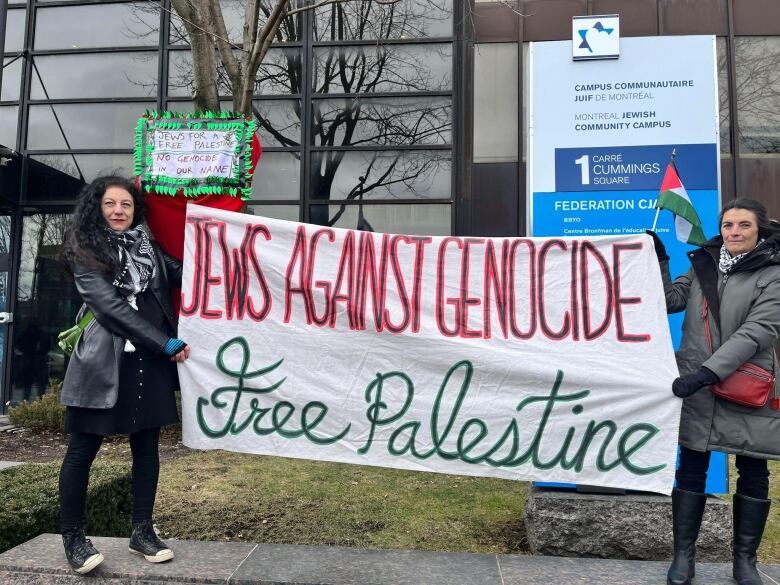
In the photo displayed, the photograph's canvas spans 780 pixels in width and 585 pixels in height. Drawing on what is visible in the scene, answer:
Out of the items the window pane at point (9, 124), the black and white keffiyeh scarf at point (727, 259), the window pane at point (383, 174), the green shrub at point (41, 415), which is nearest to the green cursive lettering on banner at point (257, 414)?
the black and white keffiyeh scarf at point (727, 259)

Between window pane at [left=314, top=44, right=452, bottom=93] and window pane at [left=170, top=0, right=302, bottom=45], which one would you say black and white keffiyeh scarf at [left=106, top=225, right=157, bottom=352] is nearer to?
window pane at [left=314, top=44, right=452, bottom=93]

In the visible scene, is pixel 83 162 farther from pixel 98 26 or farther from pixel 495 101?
pixel 495 101

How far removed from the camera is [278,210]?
9.57 m

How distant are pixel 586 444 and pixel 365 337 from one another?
1290 millimetres

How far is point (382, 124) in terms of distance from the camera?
9.43 metres

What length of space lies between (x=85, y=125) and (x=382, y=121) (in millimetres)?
4828

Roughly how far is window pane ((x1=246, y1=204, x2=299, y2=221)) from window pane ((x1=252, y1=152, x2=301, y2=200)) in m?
0.14

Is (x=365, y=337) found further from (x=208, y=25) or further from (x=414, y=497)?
(x=208, y=25)

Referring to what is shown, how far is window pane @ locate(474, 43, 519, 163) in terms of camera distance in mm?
9047

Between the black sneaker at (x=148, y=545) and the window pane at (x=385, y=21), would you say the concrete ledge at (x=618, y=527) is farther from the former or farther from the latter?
the window pane at (x=385, y=21)

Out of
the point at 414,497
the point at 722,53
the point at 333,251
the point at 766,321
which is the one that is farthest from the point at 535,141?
the point at 722,53

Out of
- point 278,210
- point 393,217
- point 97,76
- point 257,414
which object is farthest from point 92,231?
point 97,76

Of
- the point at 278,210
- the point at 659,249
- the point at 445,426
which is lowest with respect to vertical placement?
the point at 445,426

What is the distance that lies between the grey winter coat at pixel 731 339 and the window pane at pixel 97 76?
9.13 m
